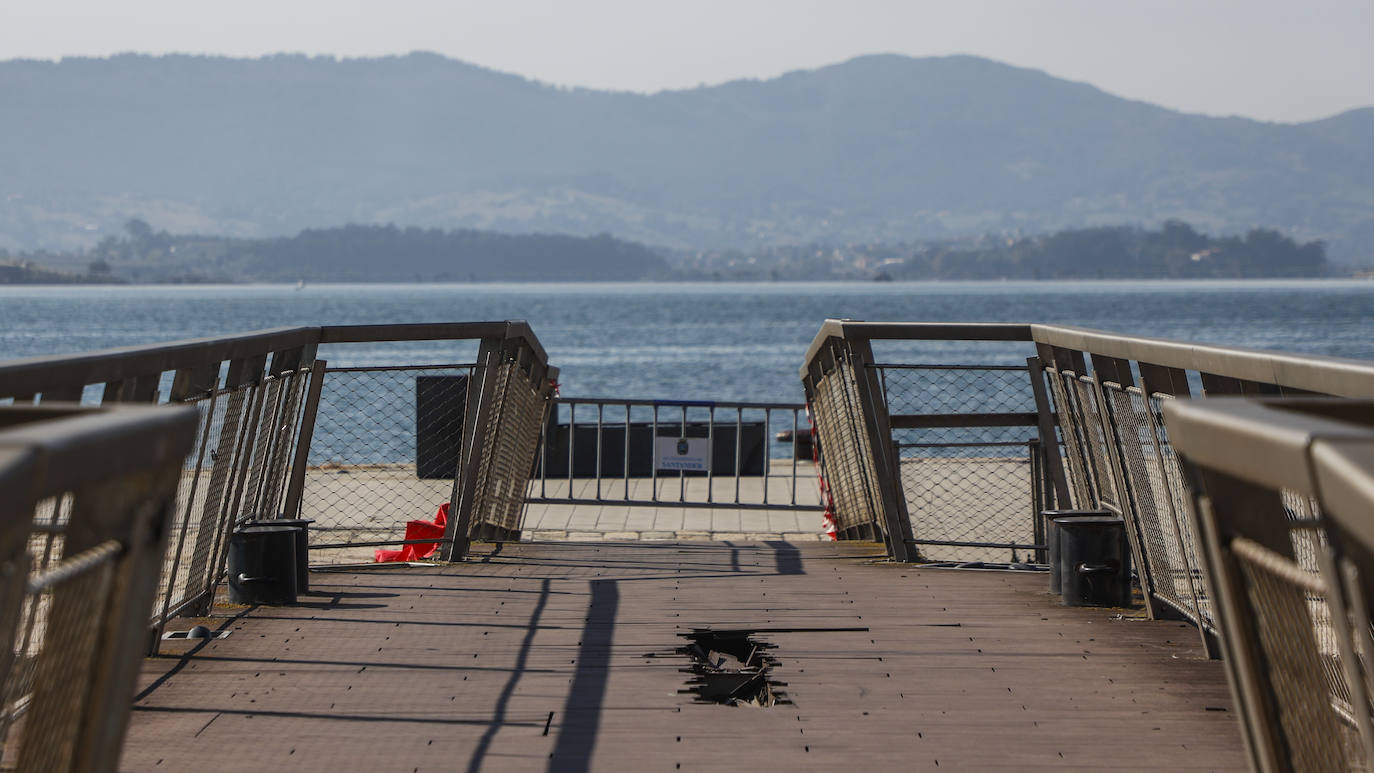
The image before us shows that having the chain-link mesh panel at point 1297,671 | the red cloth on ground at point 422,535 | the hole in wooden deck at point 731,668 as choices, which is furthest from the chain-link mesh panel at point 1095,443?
the red cloth on ground at point 422,535

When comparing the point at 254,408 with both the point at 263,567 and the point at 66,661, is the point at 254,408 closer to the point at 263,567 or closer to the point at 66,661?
the point at 263,567

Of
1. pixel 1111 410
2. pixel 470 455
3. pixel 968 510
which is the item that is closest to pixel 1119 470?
pixel 1111 410

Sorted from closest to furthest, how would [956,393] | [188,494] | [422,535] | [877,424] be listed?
[188,494], [877,424], [422,535], [956,393]

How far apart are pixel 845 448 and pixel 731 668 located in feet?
15.4

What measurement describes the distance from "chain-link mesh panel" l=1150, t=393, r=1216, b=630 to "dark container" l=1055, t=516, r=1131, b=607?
58cm

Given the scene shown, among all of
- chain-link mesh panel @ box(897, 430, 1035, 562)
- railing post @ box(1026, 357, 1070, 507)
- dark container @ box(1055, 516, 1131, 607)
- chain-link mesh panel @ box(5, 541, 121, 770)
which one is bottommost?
chain-link mesh panel @ box(897, 430, 1035, 562)

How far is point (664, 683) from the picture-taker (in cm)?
465

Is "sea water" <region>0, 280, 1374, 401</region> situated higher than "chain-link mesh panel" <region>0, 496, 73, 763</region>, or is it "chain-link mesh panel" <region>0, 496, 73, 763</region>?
"chain-link mesh panel" <region>0, 496, 73, 763</region>

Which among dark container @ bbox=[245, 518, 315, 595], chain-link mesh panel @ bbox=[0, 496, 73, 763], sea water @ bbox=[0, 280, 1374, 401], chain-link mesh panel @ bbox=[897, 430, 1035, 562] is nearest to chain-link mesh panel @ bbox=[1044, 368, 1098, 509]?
dark container @ bbox=[245, 518, 315, 595]

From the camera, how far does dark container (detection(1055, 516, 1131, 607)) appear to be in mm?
6027

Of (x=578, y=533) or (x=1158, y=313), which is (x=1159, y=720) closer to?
(x=578, y=533)

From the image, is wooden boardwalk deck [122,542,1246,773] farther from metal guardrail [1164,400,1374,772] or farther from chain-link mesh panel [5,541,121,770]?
chain-link mesh panel [5,541,121,770]

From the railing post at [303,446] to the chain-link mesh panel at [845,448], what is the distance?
2865mm

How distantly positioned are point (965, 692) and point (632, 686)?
3.61ft
